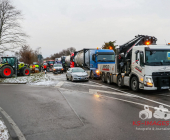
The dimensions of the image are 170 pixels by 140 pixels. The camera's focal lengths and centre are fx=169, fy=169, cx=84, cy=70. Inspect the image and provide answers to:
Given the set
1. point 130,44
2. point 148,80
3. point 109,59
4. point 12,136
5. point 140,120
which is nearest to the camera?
point 12,136

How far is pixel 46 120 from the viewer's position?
5.34 metres

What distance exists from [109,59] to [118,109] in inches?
501

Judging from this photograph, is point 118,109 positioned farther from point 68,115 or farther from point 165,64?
point 165,64

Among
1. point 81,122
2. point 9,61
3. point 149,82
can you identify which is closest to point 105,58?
point 149,82

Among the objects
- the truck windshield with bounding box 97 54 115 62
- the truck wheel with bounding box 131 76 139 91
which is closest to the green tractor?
the truck windshield with bounding box 97 54 115 62

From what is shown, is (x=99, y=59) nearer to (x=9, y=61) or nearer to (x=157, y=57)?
(x=157, y=57)

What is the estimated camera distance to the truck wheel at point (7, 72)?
19.0 meters

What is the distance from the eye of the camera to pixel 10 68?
1938 centimetres

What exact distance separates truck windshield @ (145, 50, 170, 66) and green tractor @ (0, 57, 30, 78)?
15.2m

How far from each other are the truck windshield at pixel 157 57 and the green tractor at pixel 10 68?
15.2 meters

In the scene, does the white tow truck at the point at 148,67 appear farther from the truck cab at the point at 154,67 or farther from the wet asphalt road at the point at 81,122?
the wet asphalt road at the point at 81,122

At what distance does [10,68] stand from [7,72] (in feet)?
1.86

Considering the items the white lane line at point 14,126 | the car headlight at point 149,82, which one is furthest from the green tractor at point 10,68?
the car headlight at point 149,82

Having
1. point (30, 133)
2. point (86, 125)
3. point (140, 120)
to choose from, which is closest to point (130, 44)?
point (140, 120)
